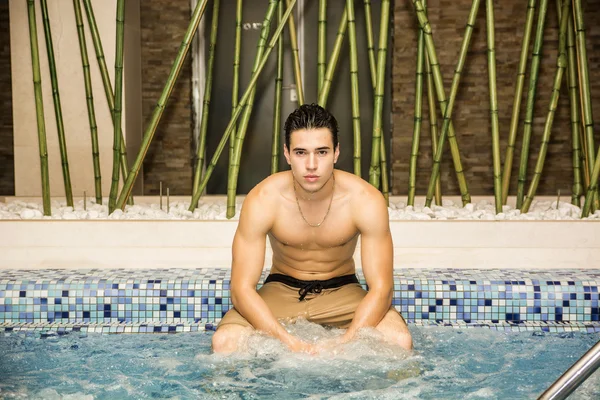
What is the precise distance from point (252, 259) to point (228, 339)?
0.27m

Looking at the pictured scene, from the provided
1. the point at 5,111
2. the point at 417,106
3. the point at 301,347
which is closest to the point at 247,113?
the point at 417,106

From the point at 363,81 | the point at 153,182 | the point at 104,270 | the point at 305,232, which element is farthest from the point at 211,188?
the point at 305,232

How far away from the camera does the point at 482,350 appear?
242 cm

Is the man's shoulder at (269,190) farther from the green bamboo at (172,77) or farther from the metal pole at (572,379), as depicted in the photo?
the metal pole at (572,379)

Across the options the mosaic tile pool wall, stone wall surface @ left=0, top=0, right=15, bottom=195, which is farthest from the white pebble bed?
stone wall surface @ left=0, top=0, right=15, bottom=195

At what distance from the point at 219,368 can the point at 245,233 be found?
445 mm

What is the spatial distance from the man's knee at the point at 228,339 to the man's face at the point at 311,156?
52cm

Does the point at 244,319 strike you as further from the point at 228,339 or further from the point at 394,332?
Answer: the point at 394,332

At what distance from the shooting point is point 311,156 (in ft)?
6.95

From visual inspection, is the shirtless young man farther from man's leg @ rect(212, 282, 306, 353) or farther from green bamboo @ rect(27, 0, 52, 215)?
green bamboo @ rect(27, 0, 52, 215)

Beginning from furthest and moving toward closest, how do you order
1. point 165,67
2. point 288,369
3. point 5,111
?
point 5,111
point 165,67
point 288,369

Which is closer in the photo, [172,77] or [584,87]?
[172,77]

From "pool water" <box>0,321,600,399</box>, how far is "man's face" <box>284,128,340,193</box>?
516 mm

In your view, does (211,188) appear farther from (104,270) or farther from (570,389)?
(570,389)
